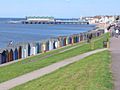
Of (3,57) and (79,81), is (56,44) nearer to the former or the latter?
(3,57)

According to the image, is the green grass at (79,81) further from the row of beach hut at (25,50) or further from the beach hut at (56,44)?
the beach hut at (56,44)

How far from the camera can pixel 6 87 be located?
14.0m

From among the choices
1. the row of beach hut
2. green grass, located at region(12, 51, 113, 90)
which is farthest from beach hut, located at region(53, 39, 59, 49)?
green grass, located at region(12, 51, 113, 90)

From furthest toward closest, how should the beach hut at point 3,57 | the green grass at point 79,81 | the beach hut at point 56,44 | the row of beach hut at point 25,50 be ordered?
Result: the beach hut at point 56,44 → the row of beach hut at point 25,50 → the beach hut at point 3,57 → the green grass at point 79,81

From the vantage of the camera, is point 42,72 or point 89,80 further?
point 42,72

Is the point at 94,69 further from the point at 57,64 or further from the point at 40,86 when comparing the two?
the point at 57,64

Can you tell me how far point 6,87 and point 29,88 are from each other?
139cm

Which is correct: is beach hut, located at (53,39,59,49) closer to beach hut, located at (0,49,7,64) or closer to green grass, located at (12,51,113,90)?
beach hut, located at (0,49,7,64)

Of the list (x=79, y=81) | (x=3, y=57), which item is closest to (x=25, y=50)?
(x=3, y=57)

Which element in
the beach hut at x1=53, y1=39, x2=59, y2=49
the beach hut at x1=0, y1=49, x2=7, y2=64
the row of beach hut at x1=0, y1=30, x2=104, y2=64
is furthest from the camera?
the beach hut at x1=53, y1=39, x2=59, y2=49

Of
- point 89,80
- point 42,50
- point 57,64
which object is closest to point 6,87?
point 89,80

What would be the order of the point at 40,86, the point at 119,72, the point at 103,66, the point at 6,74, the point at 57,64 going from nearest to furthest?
the point at 40,86, the point at 119,72, the point at 103,66, the point at 6,74, the point at 57,64

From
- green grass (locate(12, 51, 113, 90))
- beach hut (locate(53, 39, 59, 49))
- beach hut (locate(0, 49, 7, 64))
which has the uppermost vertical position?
green grass (locate(12, 51, 113, 90))

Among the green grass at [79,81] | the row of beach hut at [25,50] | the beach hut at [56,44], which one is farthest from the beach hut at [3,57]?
the beach hut at [56,44]
